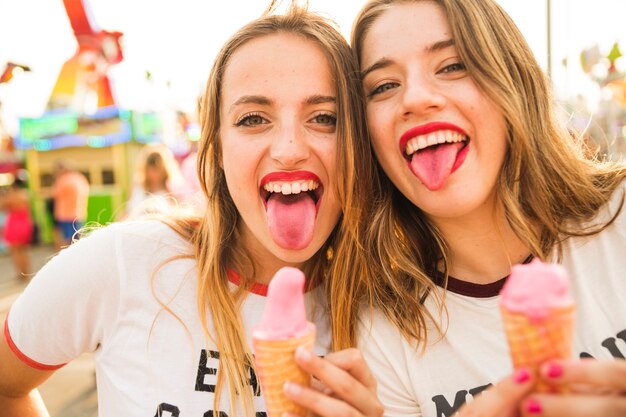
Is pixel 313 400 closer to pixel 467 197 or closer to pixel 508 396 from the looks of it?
pixel 508 396

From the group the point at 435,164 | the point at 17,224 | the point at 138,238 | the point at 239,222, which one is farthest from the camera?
the point at 17,224

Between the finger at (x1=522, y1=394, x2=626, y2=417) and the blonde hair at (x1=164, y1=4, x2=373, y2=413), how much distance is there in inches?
42.0

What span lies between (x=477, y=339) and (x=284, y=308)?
1.05 meters

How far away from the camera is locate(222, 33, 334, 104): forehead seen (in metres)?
2.10

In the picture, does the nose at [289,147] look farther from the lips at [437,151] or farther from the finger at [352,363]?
the finger at [352,363]

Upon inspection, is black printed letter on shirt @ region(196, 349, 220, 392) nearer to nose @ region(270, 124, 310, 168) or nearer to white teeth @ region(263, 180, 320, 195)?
white teeth @ region(263, 180, 320, 195)

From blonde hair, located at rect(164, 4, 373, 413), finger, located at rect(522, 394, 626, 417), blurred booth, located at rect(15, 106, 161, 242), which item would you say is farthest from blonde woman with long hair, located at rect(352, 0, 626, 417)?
blurred booth, located at rect(15, 106, 161, 242)

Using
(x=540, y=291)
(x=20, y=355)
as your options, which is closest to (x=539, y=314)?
(x=540, y=291)

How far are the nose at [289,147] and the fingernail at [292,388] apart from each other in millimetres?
903

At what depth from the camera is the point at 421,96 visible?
2023 mm

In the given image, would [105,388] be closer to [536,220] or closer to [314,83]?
[314,83]

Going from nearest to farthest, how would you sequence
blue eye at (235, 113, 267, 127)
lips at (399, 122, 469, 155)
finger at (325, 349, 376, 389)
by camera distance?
1. finger at (325, 349, 376, 389)
2. lips at (399, 122, 469, 155)
3. blue eye at (235, 113, 267, 127)

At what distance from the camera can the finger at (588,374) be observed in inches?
44.8

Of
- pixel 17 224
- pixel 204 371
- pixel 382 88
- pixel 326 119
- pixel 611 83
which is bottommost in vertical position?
pixel 204 371
